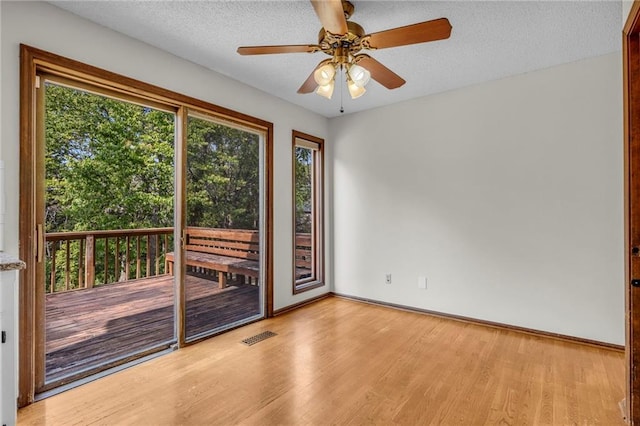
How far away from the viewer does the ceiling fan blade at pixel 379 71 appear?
2086mm

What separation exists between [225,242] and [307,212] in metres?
1.37

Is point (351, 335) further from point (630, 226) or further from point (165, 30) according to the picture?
point (165, 30)

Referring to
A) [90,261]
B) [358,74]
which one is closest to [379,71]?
[358,74]

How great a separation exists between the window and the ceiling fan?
1.93 metres

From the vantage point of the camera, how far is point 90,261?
3.46m

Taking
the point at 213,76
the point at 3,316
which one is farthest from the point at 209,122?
the point at 3,316

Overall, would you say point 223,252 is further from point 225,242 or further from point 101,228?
point 101,228

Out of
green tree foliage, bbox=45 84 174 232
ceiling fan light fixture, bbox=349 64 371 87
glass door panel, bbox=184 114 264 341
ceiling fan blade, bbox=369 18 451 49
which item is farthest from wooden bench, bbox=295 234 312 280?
ceiling fan blade, bbox=369 18 451 49

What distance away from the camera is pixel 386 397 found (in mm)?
2043

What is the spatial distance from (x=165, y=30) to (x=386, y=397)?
2.94 m

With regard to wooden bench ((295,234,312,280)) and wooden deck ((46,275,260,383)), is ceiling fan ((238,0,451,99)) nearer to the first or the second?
wooden deck ((46,275,260,383))

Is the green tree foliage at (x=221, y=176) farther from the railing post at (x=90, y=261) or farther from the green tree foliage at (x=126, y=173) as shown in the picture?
the railing post at (x=90, y=261)

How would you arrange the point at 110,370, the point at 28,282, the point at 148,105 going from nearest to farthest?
the point at 28,282 < the point at 110,370 < the point at 148,105

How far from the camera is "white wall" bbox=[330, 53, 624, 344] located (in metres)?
2.76
